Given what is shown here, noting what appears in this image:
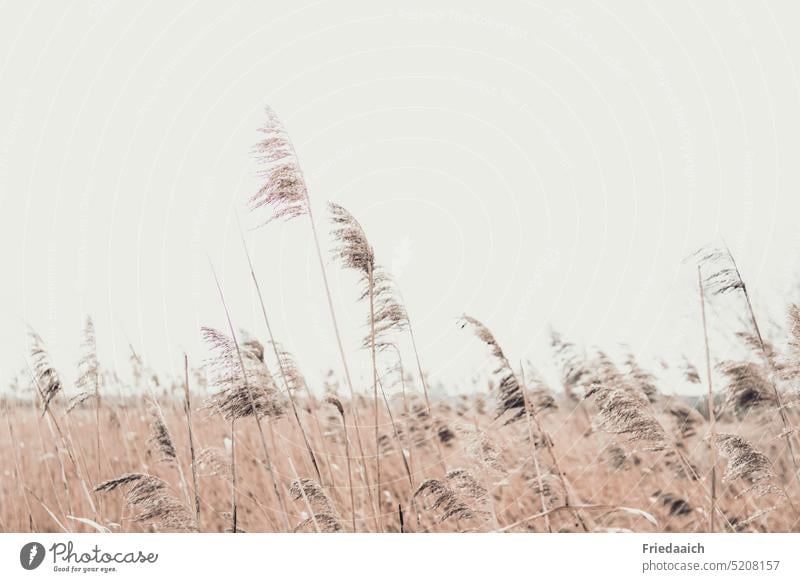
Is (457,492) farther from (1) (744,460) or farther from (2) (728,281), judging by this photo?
(2) (728,281)

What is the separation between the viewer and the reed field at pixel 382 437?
2668 mm

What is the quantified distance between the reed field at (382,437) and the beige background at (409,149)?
0.34 meters

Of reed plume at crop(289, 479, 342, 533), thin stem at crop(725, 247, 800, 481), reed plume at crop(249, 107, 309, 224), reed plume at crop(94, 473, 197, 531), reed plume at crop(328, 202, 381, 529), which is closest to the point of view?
reed plume at crop(94, 473, 197, 531)

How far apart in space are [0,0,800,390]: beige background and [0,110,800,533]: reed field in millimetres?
342

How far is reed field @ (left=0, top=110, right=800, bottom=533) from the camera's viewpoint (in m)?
Result: 2.67

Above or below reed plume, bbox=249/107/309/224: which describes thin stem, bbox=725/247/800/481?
below

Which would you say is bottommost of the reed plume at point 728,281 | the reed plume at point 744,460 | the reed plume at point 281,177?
the reed plume at point 744,460

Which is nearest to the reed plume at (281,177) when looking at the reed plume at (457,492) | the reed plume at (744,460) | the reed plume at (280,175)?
the reed plume at (280,175)

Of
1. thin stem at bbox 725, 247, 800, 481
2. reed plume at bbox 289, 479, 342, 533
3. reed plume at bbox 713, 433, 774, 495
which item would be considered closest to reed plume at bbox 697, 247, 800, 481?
thin stem at bbox 725, 247, 800, 481

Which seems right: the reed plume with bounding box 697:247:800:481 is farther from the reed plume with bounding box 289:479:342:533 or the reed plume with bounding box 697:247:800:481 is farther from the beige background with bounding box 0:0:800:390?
the reed plume with bounding box 289:479:342:533

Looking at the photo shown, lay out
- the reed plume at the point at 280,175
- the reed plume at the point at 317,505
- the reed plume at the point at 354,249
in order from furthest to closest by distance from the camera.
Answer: the reed plume at the point at 280,175 → the reed plume at the point at 354,249 → the reed plume at the point at 317,505

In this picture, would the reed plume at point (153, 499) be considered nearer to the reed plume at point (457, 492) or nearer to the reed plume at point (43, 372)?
the reed plume at point (43, 372)

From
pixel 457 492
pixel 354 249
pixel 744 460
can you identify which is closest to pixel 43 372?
pixel 354 249

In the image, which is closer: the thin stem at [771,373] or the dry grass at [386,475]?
the dry grass at [386,475]
